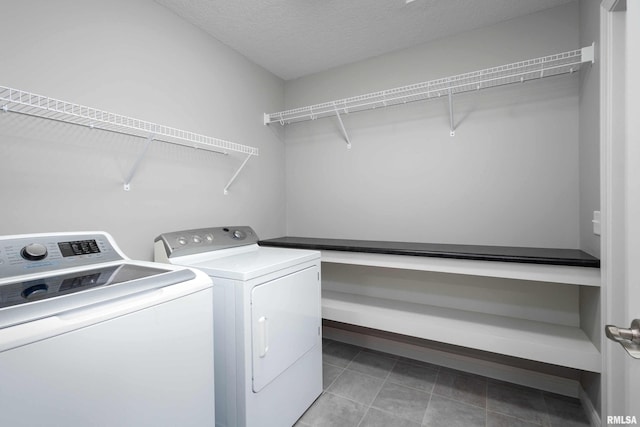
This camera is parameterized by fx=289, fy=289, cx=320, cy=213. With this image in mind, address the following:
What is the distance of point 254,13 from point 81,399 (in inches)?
85.9

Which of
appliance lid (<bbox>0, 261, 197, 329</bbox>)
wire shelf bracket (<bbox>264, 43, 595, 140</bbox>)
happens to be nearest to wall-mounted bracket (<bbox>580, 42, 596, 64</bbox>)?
wire shelf bracket (<bbox>264, 43, 595, 140</bbox>)

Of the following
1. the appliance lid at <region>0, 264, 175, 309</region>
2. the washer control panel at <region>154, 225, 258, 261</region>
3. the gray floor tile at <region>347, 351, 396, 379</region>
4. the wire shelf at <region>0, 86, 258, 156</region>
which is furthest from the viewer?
the gray floor tile at <region>347, 351, 396, 379</region>

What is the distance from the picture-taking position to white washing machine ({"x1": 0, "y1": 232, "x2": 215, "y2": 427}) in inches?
26.9

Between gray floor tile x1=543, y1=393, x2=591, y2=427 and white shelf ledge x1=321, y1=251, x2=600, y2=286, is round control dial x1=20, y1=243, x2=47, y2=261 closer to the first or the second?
white shelf ledge x1=321, y1=251, x2=600, y2=286

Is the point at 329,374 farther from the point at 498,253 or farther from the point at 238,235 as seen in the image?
the point at 498,253

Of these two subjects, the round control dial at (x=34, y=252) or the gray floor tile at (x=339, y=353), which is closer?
the round control dial at (x=34, y=252)

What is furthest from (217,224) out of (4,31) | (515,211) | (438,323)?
(515,211)

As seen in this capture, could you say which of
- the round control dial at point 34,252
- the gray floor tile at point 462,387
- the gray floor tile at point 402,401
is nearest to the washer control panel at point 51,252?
the round control dial at point 34,252

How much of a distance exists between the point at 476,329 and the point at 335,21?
227 cm

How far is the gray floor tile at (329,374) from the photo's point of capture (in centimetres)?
209

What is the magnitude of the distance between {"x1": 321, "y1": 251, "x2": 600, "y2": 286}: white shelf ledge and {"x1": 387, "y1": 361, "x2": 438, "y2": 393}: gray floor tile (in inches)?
34.8

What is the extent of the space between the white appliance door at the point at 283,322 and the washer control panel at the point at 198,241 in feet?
1.79

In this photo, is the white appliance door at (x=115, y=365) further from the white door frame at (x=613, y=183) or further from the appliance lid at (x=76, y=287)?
the white door frame at (x=613, y=183)

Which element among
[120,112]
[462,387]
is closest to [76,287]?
[120,112]
